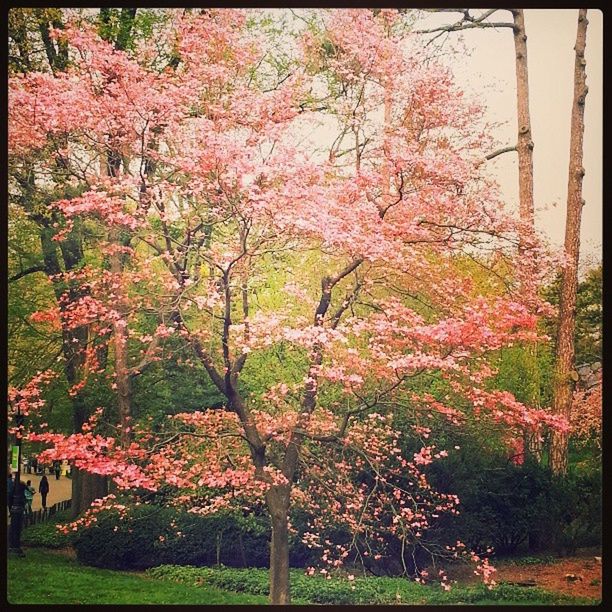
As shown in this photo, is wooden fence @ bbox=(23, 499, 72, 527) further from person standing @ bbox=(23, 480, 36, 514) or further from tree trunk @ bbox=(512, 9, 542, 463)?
tree trunk @ bbox=(512, 9, 542, 463)

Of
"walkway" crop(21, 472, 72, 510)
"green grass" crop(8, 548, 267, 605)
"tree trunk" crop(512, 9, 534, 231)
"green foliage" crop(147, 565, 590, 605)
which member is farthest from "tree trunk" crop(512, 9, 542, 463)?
"walkway" crop(21, 472, 72, 510)

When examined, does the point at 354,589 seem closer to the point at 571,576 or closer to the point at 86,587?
the point at 571,576

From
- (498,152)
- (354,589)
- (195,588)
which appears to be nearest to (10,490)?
(195,588)

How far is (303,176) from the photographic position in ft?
15.5

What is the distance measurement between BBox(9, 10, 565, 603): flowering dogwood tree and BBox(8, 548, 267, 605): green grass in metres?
0.43

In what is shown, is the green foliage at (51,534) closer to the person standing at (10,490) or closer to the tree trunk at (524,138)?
the person standing at (10,490)

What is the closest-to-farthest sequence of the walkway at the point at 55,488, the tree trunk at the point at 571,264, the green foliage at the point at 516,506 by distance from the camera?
the walkway at the point at 55,488, the green foliage at the point at 516,506, the tree trunk at the point at 571,264

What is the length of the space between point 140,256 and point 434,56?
1.96 meters

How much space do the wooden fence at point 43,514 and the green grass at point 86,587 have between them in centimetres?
16

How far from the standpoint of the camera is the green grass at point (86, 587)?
4.62 meters

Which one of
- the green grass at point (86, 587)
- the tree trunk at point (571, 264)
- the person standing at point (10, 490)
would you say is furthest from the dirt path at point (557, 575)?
the person standing at point (10, 490)

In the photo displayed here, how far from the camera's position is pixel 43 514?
4.64 metres

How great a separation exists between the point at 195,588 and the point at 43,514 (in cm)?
91
